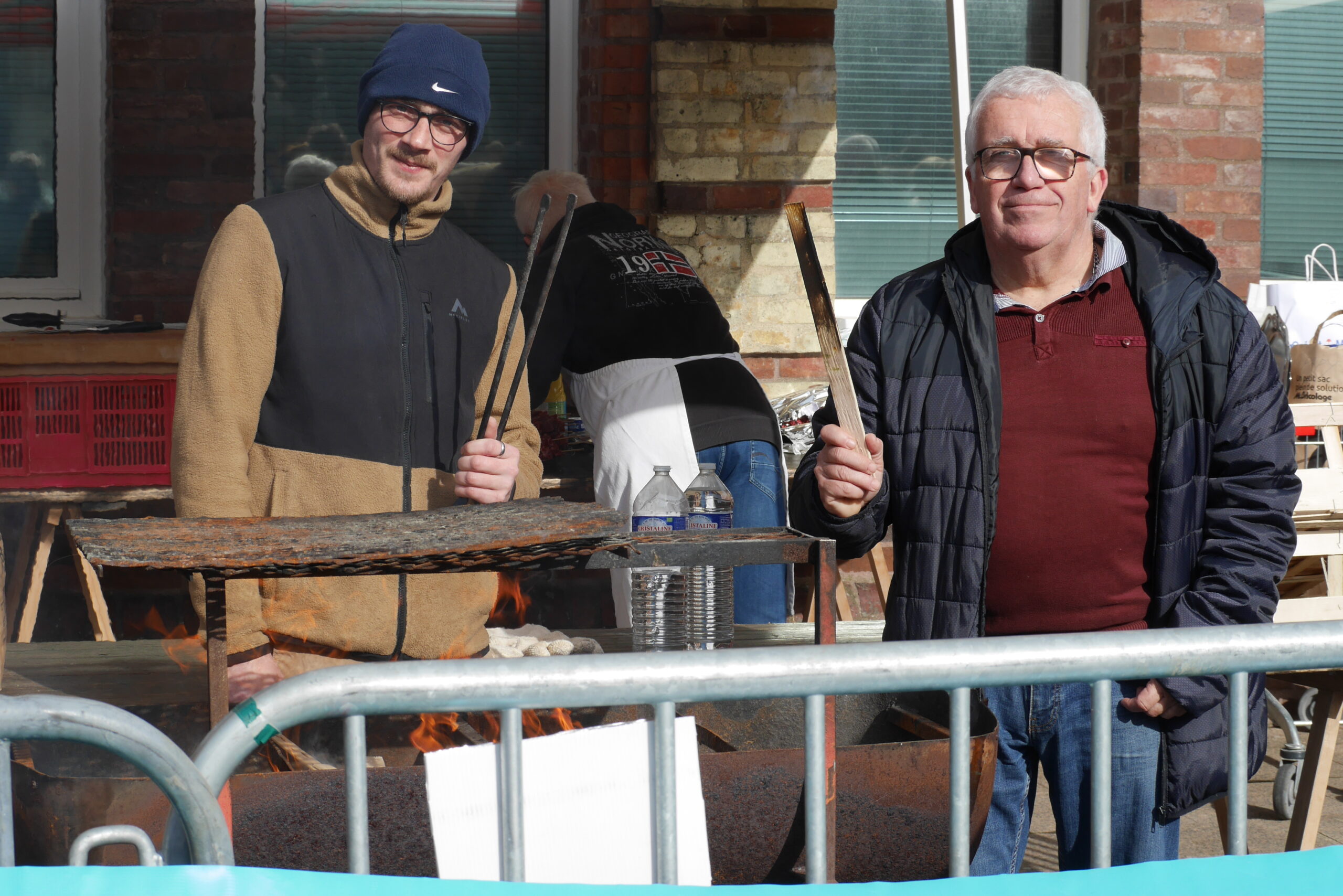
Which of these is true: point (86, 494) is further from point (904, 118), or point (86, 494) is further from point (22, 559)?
point (904, 118)

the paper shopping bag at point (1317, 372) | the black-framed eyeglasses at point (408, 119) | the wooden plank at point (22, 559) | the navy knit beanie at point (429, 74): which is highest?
the navy knit beanie at point (429, 74)

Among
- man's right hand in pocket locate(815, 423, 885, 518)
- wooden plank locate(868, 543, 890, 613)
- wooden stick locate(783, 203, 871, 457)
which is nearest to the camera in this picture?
wooden stick locate(783, 203, 871, 457)

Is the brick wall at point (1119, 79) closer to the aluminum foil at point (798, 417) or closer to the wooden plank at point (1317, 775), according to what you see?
the aluminum foil at point (798, 417)

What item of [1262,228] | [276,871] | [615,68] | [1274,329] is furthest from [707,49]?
[276,871]

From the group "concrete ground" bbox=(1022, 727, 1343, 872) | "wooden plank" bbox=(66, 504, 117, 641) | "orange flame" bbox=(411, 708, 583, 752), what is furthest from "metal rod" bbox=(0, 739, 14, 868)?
"wooden plank" bbox=(66, 504, 117, 641)

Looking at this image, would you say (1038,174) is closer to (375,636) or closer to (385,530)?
(385,530)


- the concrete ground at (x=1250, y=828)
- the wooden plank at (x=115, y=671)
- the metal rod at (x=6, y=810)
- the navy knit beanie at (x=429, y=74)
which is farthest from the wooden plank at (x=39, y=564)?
the metal rod at (x=6, y=810)

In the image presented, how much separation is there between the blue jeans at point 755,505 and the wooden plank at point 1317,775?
1.45m

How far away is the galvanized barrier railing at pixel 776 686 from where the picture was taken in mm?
1209

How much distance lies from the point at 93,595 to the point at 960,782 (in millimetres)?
3989

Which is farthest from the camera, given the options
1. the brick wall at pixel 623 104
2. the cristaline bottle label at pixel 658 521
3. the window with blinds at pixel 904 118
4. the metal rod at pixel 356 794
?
the window with blinds at pixel 904 118

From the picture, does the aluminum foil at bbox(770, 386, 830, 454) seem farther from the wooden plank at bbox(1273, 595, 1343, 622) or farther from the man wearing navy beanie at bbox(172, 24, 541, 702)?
the man wearing navy beanie at bbox(172, 24, 541, 702)

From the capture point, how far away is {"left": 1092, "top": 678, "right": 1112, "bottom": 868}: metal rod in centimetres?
139

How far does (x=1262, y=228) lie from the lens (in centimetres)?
605
